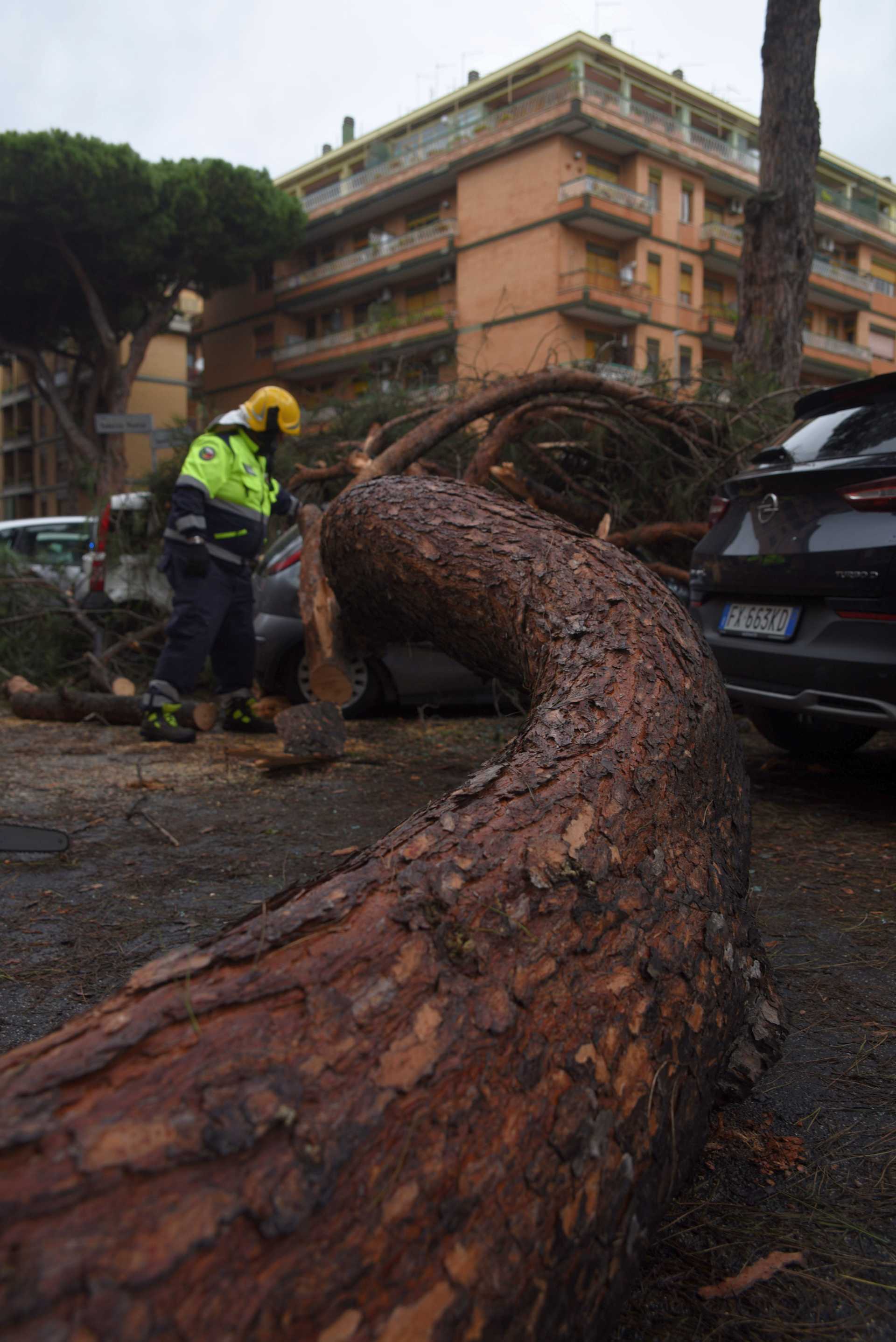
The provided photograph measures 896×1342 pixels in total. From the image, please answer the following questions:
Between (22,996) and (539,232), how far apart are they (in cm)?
3275

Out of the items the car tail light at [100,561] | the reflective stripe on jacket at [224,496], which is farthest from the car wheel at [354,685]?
the car tail light at [100,561]

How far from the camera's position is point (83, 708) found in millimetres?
Result: 6719

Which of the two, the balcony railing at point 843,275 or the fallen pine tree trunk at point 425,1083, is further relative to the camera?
the balcony railing at point 843,275

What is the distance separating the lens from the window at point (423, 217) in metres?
35.7

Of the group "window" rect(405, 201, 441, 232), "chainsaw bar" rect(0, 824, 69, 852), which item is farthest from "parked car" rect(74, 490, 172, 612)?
"window" rect(405, 201, 441, 232)

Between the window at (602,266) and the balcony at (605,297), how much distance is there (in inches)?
0.9

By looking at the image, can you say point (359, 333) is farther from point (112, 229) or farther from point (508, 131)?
point (112, 229)

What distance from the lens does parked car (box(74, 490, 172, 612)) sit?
7629 mm

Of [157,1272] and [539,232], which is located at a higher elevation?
[539,232]

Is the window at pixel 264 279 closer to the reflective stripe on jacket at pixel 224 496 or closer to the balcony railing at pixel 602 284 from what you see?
the balcony railing at pixel 602 284

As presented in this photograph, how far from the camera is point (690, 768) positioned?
1.95 metres

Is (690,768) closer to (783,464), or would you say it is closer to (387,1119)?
(387,1119)

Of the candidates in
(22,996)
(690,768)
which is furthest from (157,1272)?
(22,996)

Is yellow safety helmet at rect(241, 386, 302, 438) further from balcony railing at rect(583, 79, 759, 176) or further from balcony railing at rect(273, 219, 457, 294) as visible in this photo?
balcony railing at rect(273, 219, 457, 294)
